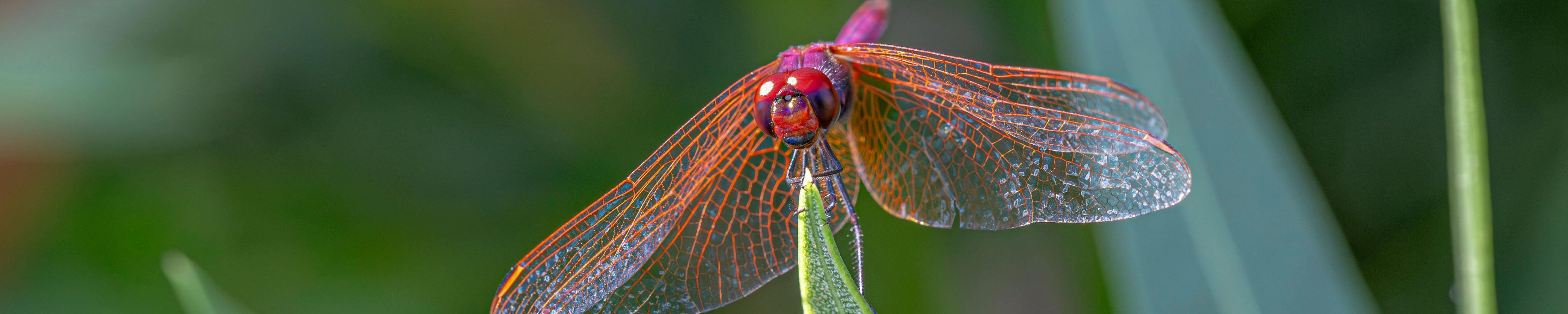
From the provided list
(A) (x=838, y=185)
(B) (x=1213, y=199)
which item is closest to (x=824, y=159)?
(A) (x=838, y=185)

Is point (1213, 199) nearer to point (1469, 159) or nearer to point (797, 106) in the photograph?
point (1469, 159)

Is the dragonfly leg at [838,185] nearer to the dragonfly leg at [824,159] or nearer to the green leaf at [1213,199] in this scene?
the dragonfly leg at [824,159]

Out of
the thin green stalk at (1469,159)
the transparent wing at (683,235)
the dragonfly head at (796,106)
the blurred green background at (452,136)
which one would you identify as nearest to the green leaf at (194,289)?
the transparent wing at (683,235)

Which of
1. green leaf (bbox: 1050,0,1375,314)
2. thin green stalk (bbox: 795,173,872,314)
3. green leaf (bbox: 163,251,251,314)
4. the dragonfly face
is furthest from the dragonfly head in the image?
green leaf (bbox: 163,251,251,314)

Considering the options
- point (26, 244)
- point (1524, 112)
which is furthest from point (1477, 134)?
point (26, 244)

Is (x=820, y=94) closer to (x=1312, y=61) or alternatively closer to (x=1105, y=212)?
(x=1105, y=212)

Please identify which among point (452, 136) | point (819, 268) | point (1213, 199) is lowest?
point (819, 268)

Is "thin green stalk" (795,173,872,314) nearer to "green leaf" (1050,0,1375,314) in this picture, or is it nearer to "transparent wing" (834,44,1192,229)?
"transparent wing" (834,44,1192,229)
